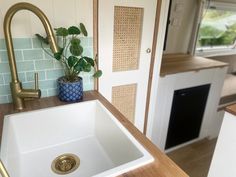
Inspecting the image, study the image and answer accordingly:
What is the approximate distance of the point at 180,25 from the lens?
88.4 inches

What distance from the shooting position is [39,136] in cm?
98

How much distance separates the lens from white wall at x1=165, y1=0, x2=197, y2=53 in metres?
2.12

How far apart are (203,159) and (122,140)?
169 cm

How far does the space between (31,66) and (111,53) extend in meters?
0.50

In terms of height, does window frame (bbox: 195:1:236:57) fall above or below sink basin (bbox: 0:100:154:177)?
above

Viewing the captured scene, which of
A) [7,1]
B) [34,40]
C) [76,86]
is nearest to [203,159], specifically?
[76,86]

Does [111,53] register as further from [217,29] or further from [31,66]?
[217,29]

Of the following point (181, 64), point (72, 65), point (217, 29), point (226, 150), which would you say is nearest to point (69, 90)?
point (72, 65)

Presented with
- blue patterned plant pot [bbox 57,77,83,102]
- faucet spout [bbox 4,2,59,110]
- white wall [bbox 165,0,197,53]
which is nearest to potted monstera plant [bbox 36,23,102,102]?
blue patterned plant pot [bbox 57,77,83,102]

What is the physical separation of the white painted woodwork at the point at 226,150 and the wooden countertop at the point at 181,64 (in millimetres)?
626

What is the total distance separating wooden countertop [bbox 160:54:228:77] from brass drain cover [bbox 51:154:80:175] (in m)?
1.02

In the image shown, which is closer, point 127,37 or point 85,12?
point 85,12

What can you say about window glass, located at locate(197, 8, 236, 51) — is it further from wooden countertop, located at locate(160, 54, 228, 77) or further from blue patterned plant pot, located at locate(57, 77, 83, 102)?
blue patterned plant pot, located at locate(57, 77, 83, 102)

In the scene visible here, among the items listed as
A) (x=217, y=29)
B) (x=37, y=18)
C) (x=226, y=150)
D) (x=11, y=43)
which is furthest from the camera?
(x=217, y=29)
